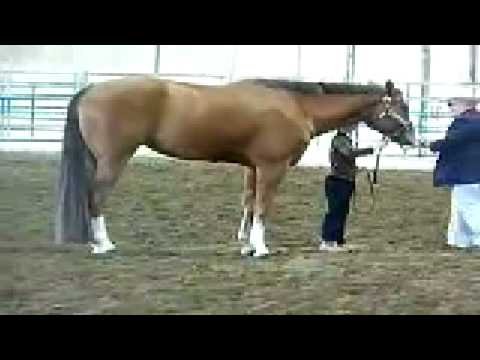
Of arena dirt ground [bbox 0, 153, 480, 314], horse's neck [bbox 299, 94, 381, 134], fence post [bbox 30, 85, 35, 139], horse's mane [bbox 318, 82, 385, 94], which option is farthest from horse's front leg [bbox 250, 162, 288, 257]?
fence post [bbox 30, 85, 35, 139]

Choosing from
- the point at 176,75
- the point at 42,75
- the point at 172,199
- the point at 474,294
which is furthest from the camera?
the point at 172,199

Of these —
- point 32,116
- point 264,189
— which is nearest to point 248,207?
point 264,189

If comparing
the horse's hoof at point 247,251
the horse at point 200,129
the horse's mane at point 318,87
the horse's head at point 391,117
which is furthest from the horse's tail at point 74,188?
the horse's head at point 391,117

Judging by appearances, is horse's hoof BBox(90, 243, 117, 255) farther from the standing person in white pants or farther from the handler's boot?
the standing person in white pants

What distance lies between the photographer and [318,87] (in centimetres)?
393

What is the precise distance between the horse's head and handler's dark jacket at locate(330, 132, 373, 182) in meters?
0.12

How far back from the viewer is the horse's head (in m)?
4.00

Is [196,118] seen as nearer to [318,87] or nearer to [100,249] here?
[318,87]

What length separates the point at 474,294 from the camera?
10.7ft

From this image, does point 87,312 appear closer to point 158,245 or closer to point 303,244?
point 158,245

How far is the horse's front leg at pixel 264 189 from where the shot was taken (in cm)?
385
